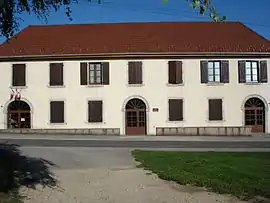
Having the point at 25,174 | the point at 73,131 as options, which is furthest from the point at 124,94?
the point at 25,174

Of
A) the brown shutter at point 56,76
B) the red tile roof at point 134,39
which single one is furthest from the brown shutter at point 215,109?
the brown shutter at point 56,76

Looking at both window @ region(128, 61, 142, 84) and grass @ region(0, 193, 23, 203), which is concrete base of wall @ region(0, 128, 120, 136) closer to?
window @ region(128, 61, 142, 84)

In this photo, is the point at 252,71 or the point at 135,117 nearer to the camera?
the point at 135,117

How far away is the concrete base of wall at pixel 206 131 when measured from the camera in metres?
30.3

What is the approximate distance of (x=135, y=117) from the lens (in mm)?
31859

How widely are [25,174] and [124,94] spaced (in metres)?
20.8

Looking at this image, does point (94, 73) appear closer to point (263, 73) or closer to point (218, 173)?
point (263, 73)

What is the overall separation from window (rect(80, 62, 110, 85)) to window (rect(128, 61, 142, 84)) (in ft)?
5.62

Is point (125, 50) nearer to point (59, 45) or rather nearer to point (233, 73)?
point (59, 45)

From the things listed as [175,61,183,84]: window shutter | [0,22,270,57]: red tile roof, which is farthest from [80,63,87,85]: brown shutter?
[175,61,183,84]: window shutter

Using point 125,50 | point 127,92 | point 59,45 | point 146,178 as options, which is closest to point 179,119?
point 127,92

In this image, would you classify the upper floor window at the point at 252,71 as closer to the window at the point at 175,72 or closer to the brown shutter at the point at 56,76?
the window at the point at 175,72

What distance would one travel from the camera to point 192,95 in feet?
104

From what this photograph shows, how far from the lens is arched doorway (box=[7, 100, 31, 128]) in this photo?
31.8 meters
